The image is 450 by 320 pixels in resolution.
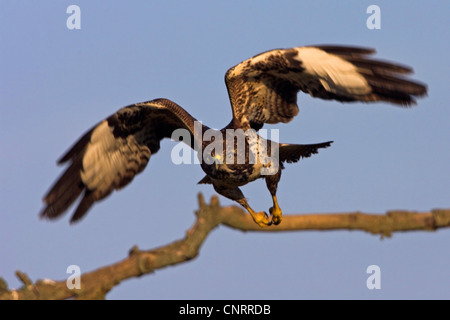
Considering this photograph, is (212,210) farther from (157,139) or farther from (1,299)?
(1,299)

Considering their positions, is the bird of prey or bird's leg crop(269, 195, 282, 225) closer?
the bird of prey

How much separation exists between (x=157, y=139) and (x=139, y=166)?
0.54m

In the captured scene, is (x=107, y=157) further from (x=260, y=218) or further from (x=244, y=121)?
(x=260, y=218)

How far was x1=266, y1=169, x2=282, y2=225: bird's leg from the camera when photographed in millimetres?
10016

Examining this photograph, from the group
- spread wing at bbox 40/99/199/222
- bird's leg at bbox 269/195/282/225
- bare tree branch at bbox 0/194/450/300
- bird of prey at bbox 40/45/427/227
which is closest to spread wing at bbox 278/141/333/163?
bird of prey at bbox 40/45/427/227

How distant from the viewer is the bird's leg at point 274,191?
10016 millimetres

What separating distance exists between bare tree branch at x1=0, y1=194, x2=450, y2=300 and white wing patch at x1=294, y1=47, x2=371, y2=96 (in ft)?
13.7

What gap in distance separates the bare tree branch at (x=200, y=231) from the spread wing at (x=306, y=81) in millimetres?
2866

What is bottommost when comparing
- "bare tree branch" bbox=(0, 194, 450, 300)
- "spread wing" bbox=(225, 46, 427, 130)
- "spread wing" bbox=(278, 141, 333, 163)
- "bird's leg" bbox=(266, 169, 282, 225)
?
"bare tree branch" bbox=(0, 194, 450, 300)

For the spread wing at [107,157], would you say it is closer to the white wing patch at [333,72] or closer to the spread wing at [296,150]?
the spread wing at [296,150]

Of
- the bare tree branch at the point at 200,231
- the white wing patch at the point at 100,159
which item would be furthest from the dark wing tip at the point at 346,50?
the bare tree branch at the point at 200,231

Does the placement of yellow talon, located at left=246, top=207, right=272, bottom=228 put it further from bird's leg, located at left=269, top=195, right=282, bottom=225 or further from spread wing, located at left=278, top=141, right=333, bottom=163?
spread wing, located at left=278, top=141, right=333, bottom=163

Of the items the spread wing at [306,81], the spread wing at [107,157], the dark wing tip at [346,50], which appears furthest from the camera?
the spread wing at [107,157]

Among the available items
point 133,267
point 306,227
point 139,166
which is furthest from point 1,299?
point 306,227
